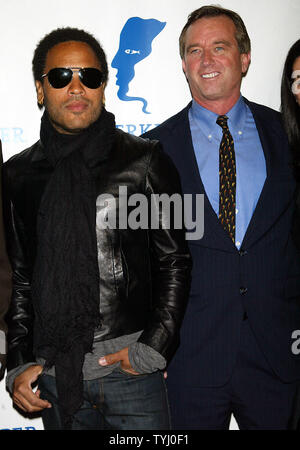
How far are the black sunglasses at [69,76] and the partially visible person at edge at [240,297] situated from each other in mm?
488

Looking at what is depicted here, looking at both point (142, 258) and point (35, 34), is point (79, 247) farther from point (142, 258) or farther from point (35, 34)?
point (35, 34)

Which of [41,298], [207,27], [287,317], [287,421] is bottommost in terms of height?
[287,421]

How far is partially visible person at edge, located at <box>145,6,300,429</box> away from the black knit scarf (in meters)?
0.50

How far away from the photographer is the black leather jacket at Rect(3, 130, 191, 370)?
1947mm

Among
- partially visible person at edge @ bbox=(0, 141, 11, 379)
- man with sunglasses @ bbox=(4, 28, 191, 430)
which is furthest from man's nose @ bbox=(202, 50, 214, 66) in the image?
partially visible person at edge @ bbox=(0, 141, 11, 379)

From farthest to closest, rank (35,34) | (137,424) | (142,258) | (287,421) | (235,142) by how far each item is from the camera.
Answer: (35,34)
(235,142)
(287,421)
(142,258)
(137,424)

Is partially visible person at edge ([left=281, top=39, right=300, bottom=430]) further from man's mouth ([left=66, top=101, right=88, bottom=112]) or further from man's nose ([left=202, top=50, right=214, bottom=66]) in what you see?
man's mouth ([left=66, top=101, right=88, bottom=112])

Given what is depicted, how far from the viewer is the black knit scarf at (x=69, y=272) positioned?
1.87 metres

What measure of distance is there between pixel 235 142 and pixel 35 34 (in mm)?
1521

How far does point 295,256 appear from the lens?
7.37 feet

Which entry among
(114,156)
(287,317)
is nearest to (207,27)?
(114,156)

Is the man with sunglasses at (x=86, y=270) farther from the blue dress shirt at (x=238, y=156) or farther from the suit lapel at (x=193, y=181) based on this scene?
the blue dress shirt at (x=238, y=156)

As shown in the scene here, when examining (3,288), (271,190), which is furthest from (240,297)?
(3,288)

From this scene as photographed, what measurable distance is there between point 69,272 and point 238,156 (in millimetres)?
985
